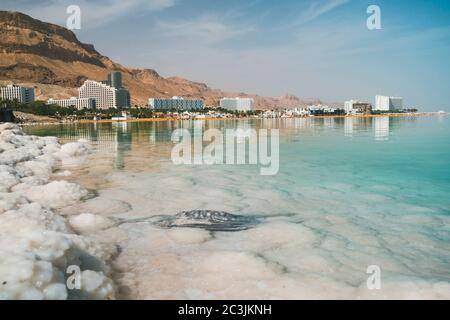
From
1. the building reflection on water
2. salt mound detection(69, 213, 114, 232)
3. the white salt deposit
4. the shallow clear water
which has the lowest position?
the shallow clear water

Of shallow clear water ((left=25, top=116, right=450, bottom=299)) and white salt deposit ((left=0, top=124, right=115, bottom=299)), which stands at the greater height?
white salt deposit ((left=0, top=124, right=115, bottom=299))

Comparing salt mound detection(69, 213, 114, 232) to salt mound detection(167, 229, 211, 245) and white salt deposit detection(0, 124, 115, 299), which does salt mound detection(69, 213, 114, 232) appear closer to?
white salt deposit detection(0, 124, 115, 299)

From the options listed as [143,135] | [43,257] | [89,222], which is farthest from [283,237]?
[143,135]

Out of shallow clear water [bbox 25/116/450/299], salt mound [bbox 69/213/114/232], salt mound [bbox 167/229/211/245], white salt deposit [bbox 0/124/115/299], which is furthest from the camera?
salt mound [bbox 69/213/114/232]

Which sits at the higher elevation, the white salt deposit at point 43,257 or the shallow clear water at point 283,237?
the white salt deposit at point 43,257

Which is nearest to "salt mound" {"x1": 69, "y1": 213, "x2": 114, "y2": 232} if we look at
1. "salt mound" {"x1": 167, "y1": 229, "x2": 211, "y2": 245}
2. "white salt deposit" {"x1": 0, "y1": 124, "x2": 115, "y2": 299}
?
"white salt deposit" {"x1": 0, "y1": 124, "x2": 115, "y2": 299}

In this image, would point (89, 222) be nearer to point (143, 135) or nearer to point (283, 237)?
point (283, 237)

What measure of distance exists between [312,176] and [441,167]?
962cm

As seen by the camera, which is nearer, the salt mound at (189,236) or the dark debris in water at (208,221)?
the salt mound at (189,236)

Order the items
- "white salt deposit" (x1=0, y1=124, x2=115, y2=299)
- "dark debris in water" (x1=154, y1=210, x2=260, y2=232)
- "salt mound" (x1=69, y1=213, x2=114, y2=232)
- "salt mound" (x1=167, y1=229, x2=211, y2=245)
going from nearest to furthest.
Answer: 1. "white salt deposit" (x1=0, y1=124, x2=115, y2=299)
2. "salt mound" (x1=167, y1=229, x2=211, y2=245)
3. "salt mound" (x1=69, y1=213, x2=114, y2=232)
4. "dark debris in water" (x1=154, y1=210, x2=260, y2=232)

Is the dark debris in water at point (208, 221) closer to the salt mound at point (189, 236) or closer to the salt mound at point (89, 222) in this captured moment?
the salt mound at point (189, 236)

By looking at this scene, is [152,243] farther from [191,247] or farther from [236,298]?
[236,298]

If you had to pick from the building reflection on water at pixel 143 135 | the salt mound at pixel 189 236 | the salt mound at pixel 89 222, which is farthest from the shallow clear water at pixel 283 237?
the building reflection on water at pixel 143 135
